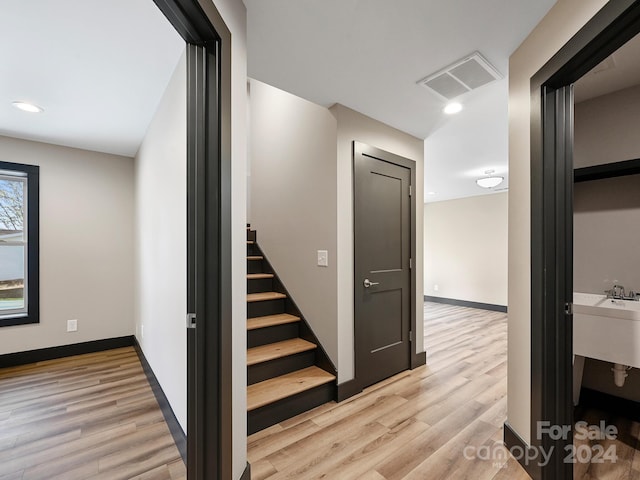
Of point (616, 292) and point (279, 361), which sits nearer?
point (616, 292)

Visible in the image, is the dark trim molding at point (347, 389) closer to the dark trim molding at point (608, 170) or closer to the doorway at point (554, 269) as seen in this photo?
the doorway at point (554, 269)

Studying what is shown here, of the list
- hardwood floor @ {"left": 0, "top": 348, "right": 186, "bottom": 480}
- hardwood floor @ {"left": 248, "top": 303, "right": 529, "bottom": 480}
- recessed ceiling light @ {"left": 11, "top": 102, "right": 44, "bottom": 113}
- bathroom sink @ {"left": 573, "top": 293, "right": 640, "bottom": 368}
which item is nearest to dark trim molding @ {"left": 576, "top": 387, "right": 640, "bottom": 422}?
hardwood floor @ {"left": 248, "top": 303, "right": 529, "bottom": 480}

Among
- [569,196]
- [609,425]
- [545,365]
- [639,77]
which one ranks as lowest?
[609,425]

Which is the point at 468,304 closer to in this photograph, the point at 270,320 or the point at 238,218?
the point at 270,320

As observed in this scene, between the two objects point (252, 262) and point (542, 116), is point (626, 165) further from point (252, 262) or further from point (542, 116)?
point (252, 262)

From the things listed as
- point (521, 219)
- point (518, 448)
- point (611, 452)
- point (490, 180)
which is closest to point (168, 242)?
point (521, 219)

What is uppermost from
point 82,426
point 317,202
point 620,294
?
point 317,202

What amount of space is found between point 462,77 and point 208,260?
2.10 metres

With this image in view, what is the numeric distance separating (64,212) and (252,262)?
223 centimetres

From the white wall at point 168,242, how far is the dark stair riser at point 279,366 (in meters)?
0.58

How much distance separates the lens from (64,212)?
3.43m

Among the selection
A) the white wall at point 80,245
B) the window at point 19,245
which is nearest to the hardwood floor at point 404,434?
the white wall at point 80,245

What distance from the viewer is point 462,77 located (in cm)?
212

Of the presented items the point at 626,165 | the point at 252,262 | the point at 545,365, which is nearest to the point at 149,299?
the point at 252,262
